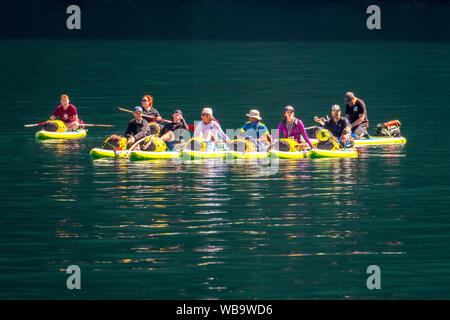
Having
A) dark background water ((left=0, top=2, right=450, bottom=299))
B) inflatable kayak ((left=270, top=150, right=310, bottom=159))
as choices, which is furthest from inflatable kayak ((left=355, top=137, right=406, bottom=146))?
inflatable kayak ((left=270, top=150, right=310, bottom=159))

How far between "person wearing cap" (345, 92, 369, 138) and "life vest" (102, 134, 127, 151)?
864 centimetres

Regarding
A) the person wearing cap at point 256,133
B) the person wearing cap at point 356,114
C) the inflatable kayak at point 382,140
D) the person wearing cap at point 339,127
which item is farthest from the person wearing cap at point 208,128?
the inflatable kayak at point 382,140

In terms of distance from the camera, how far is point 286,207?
28047mm

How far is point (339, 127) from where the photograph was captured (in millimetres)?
37000

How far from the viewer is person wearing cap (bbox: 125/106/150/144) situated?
118ft

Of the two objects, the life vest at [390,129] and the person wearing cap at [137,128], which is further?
the life vest at [390,129]

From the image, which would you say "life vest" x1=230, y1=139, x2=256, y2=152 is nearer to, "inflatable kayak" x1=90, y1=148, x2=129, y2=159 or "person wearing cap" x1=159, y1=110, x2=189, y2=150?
"person wearing cap" x1=159, y1=110, x2=189, y2=150

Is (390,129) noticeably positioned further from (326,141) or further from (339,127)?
(326,141)

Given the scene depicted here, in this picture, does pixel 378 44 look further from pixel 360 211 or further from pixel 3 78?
pixel 360 211

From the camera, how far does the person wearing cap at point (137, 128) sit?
35853 millimetres

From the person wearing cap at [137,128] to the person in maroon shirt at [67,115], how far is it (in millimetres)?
6293

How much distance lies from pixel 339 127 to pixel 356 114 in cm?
319

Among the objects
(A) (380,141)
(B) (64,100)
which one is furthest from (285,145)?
(B) (64,100)

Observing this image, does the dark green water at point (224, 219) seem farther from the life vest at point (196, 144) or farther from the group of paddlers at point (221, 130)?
the group of paddlers at point (221, 130)
